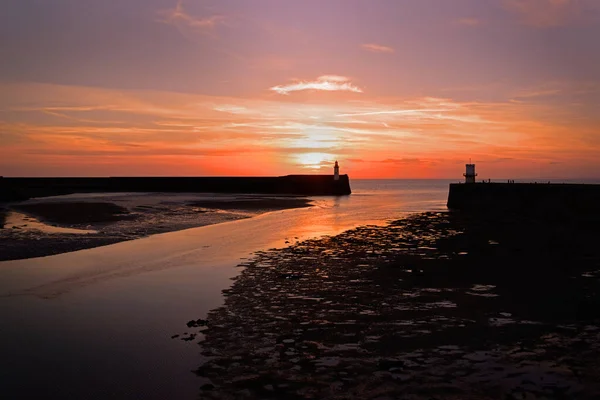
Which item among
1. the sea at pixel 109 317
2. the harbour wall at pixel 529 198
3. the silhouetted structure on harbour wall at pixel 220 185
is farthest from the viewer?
the silhouetted structure on harbour wall at pixel 220 185

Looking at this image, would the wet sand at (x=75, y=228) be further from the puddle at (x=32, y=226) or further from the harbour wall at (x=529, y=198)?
the harbour wall at (x=529, y=198)

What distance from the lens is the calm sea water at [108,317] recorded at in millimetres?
6414

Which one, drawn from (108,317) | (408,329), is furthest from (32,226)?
(408,329)

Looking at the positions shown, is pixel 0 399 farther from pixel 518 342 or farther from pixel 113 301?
pixel 518 342

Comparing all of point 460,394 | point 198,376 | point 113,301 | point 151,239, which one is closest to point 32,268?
point 113,301

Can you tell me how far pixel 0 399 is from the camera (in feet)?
19.2

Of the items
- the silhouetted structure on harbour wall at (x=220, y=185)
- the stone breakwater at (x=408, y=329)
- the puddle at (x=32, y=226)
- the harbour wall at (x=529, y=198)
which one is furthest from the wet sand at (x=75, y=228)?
the silhouetted structure on harbour wall at (x=220, y=185)

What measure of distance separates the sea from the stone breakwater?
0.60 metres

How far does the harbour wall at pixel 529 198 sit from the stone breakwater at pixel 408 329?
43.1ft

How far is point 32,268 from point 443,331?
1265cm

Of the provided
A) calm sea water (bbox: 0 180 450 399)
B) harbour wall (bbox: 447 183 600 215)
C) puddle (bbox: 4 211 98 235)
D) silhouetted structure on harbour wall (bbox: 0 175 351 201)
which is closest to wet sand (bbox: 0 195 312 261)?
puddle (bbox: 4 211 98 235)

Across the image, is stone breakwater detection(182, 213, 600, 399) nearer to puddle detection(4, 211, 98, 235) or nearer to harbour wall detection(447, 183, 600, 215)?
puddle detection(4, 211, 98, 235)

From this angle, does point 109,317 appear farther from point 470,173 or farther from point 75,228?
point 470,173

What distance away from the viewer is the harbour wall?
1106 inches
